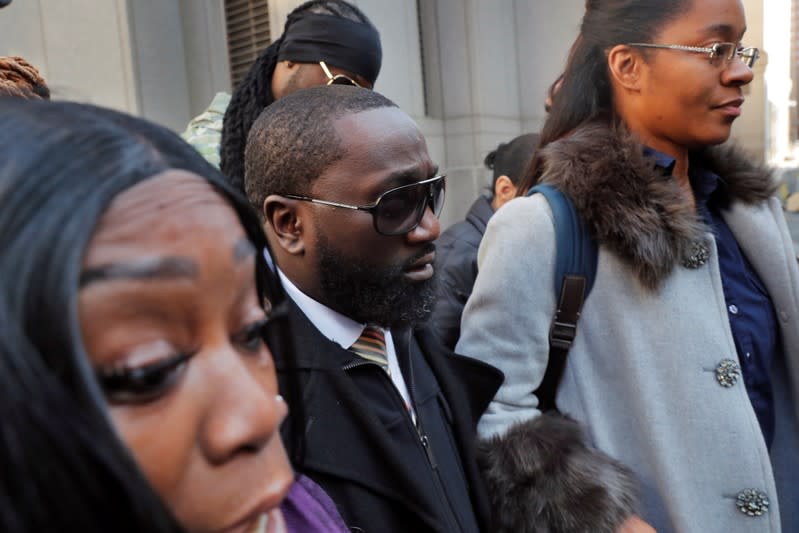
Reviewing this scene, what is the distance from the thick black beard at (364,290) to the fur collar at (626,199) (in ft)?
1.91

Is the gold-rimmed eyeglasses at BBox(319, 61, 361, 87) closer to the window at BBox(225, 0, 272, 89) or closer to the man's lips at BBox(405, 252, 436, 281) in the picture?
the man's lips at BBox(405, 252, 436, 281)

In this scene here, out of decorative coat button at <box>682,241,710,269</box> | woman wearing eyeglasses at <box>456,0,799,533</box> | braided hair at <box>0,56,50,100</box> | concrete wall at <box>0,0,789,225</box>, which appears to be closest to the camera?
braided hair at <box>0,56,50,100</box>

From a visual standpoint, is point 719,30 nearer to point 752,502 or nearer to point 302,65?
point 752,502

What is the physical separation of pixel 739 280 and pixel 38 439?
188 cm

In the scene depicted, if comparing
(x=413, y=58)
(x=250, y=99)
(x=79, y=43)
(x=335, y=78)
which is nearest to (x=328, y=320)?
(x=335, y=78)

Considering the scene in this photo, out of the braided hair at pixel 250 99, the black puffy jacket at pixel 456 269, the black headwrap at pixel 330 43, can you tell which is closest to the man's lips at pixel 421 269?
the black puffy jacket at pixel 456 269

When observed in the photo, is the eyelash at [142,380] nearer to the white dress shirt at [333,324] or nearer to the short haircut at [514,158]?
the white dress shirt at [333,324]

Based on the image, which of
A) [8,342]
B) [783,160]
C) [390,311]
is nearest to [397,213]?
[390,311]

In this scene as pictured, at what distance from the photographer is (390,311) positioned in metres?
1.50

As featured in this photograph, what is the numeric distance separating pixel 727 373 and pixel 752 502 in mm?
335

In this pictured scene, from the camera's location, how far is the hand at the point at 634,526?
5.15 feet

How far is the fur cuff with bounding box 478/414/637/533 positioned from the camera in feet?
A: 5.17

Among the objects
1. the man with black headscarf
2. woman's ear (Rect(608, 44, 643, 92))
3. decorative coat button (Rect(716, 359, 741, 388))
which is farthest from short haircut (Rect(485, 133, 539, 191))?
decorative coat button (Rect(716, 359, 741, 388))

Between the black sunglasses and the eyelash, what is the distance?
2.85 feet
